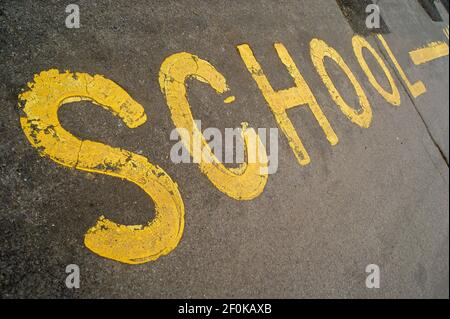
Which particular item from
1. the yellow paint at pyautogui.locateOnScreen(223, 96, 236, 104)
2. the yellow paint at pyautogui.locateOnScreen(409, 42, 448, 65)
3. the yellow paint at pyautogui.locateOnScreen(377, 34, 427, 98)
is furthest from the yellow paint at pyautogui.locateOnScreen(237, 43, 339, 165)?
the yellow paint at pyautogui.locateOnScreen(409, 42, 448, 65)

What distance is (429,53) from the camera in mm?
6258

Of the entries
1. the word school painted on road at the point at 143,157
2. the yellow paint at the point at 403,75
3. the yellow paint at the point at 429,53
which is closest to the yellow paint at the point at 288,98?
the word school painted on road at the point at 143,157

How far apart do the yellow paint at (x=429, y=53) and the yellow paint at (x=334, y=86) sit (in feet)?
7.30

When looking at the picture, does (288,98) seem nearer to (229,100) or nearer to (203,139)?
(229,100)

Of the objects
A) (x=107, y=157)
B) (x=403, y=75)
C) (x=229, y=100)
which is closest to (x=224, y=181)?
(x=229, y=100)

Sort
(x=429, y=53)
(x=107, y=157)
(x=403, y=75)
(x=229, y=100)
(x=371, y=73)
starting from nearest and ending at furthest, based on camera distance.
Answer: (x=107, y=157), (x=229, y=100), (x=371, y=73), (x=403, y=75), (x=429, y=53)

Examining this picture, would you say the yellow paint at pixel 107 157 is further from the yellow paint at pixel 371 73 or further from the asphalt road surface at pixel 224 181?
the yellow paint at pixel 371 73

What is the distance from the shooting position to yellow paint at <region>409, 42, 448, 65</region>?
5.80 m

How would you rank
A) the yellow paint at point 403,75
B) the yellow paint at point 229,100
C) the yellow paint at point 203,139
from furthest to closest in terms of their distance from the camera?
1. the yellow paint at point 403,75
2. the yellow paint at point 229,100
3. the yellow paint at point 203,139

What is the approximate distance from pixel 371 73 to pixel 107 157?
375 cm

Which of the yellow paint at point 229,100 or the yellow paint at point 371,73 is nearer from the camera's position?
the yellow paint at point 229,100

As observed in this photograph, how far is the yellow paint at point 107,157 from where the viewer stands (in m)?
2.11

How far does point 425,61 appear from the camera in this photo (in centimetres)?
596
